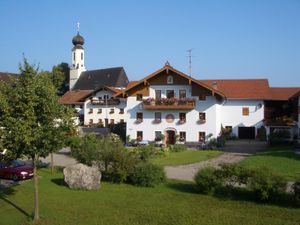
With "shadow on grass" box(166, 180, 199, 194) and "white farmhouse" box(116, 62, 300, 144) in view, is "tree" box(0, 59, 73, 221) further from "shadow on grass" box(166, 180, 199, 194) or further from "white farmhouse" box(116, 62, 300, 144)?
"white farmhouse" box(116, 62, 300, 144)

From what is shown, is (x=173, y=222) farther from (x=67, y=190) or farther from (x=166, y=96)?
(x=166, y=96)

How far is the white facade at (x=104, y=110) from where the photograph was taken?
6009cm

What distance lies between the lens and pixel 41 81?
48.3ft

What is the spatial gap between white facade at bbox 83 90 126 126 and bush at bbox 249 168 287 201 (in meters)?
43.8

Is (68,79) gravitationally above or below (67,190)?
above

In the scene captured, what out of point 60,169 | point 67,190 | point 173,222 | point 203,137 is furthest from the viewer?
point 203,137

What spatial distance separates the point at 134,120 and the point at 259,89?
15.8 metres

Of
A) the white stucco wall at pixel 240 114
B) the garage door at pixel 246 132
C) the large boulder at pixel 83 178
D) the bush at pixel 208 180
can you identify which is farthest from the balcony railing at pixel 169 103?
the bush at pixel 208 180

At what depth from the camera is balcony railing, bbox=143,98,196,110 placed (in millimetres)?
42438

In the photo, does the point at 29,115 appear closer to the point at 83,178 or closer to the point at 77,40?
the point at 83,178

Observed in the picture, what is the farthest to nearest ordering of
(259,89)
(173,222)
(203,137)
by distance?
(259,89)
(203,137)
(173,222)

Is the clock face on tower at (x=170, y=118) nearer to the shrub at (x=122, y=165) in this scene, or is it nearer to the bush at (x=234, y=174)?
the shrub at (x=122, y=165)

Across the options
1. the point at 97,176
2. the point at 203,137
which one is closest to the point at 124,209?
the point at 97,176

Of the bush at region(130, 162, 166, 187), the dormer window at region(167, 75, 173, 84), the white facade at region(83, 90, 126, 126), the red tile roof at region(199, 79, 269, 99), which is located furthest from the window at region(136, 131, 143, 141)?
the bush at region(130, 162, 166, 187)
